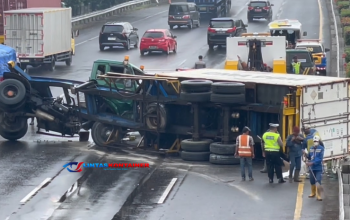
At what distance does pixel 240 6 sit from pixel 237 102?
52.4 metres

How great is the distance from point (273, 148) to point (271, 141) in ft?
0.55

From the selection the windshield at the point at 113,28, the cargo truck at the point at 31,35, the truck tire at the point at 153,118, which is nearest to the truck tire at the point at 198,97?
the truck tire at the point at 153,118

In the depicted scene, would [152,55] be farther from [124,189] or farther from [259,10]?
[124,189]

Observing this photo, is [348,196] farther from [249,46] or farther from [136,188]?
[249,46]

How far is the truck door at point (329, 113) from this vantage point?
Answer: 18.8m

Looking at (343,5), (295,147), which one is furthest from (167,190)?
(343,5)

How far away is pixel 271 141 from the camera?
17719 mm

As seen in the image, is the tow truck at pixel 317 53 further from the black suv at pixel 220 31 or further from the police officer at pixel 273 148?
the police officer at pixel 273 148

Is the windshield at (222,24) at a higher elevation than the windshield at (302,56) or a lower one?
higher

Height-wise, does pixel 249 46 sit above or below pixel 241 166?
above

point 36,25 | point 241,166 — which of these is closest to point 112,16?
point 36,25

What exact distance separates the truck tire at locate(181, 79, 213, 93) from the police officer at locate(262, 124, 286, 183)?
2675 mm

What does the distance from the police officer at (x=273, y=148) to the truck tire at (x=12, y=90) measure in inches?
295

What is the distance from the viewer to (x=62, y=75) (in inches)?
1510
